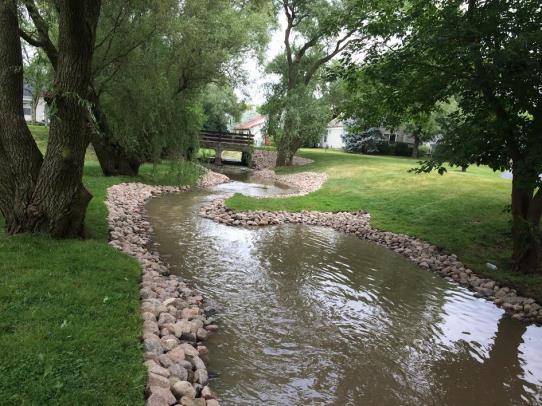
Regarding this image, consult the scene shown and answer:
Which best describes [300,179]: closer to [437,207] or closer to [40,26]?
[437,207]

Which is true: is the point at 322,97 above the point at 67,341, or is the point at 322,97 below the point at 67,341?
above

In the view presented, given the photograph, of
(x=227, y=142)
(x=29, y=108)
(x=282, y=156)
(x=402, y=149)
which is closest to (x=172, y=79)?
(x=282, y=156)

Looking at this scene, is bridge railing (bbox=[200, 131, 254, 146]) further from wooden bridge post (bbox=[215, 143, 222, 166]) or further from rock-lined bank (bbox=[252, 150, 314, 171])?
rock-lined bank (bbox=[252, 150, 314, 171])

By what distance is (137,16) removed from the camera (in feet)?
49.5

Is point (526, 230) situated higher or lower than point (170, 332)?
higher

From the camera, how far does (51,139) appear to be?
7.17m

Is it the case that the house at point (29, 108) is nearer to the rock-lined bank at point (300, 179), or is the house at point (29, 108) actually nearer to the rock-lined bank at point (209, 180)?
the rock-lined bank at point (300, 179)

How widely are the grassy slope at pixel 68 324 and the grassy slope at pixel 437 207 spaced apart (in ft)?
24.9

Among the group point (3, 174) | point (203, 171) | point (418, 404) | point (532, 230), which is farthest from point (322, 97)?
point (418, 404)

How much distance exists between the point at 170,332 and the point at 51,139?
411 cm

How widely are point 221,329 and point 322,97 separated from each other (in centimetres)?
2932

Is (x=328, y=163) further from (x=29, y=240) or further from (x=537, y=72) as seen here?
(x=29, y=240)

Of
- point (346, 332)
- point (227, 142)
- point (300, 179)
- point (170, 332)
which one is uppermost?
point (227, 142)

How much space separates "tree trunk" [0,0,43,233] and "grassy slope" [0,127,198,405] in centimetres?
59
